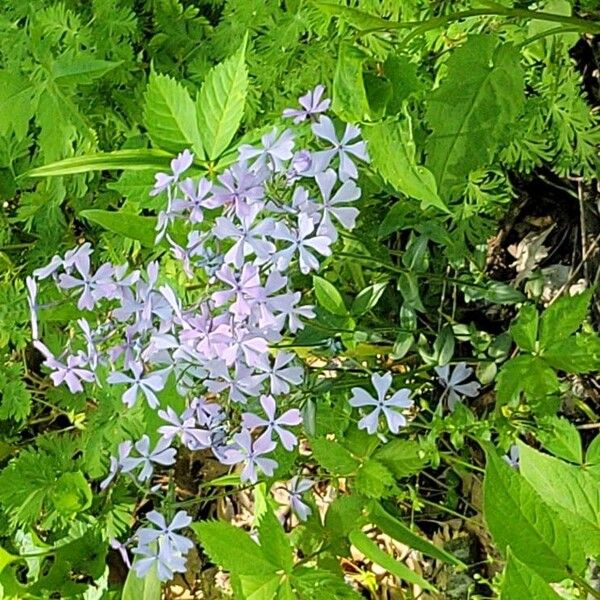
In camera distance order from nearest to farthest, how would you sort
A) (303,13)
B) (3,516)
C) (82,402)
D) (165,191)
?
(165,191) < (303,13) < (82,402) < (3,516)

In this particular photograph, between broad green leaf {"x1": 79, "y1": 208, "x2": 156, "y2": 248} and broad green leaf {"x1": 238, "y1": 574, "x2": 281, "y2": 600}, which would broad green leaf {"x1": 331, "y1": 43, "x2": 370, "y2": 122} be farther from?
broad green leaf {"x1": 238, "y1": 574, "x2": 281, "y2": 600}

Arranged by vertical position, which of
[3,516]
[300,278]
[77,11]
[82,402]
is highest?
[77,11]

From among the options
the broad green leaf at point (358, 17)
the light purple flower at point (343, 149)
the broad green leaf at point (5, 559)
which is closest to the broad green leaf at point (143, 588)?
the broad green leaf at point (5, 559)

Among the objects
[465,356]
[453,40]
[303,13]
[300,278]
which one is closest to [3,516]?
[300,278]

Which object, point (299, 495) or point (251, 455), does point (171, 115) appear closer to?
point (251, 455)

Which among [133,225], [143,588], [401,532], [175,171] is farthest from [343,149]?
[143,588]

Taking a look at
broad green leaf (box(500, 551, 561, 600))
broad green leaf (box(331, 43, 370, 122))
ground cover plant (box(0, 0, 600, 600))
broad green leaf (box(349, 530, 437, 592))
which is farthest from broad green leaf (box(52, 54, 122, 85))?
broad green leaf (box(500, 551, 561, 600))

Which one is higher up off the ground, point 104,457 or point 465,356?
point 465,356

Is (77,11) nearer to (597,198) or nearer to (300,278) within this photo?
(300,278)
